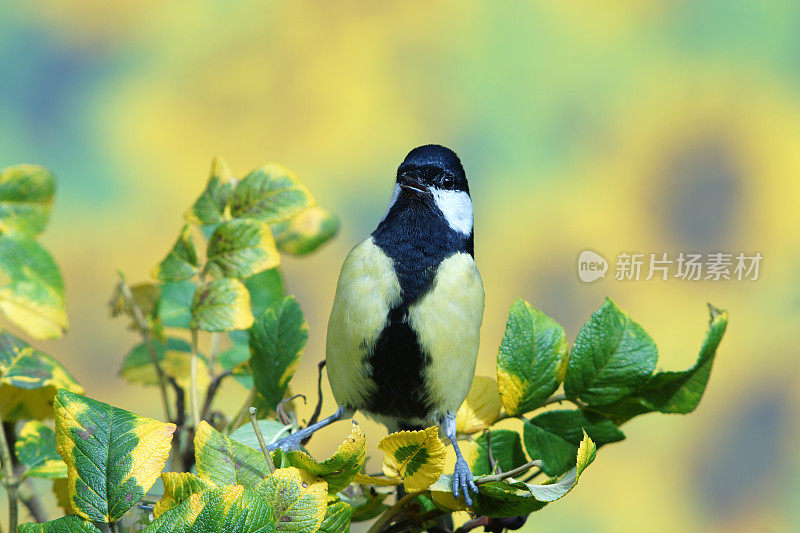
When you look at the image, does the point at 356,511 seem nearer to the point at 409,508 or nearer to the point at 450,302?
the point at 409,508

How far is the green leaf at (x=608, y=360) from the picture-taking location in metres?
0.41

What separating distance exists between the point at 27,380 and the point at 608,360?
33cm

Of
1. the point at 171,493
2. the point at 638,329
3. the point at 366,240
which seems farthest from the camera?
the point at 366,240

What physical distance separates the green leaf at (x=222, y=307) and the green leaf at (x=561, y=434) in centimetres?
18

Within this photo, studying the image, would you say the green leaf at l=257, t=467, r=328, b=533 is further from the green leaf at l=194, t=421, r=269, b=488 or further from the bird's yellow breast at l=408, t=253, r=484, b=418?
the bird's yellow breast at l=408, t=253, r=484, b=418

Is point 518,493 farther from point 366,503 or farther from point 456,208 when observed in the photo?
point 456,208

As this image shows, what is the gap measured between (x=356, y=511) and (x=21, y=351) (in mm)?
222

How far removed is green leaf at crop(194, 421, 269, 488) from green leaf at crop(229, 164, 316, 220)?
20cm

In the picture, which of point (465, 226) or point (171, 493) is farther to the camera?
point (465, 226)

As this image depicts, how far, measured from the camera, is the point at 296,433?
1.50 feet

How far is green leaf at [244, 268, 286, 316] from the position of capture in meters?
0.55

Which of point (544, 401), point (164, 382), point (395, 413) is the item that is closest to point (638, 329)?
point (544, 401)

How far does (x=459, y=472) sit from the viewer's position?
0.38 m
